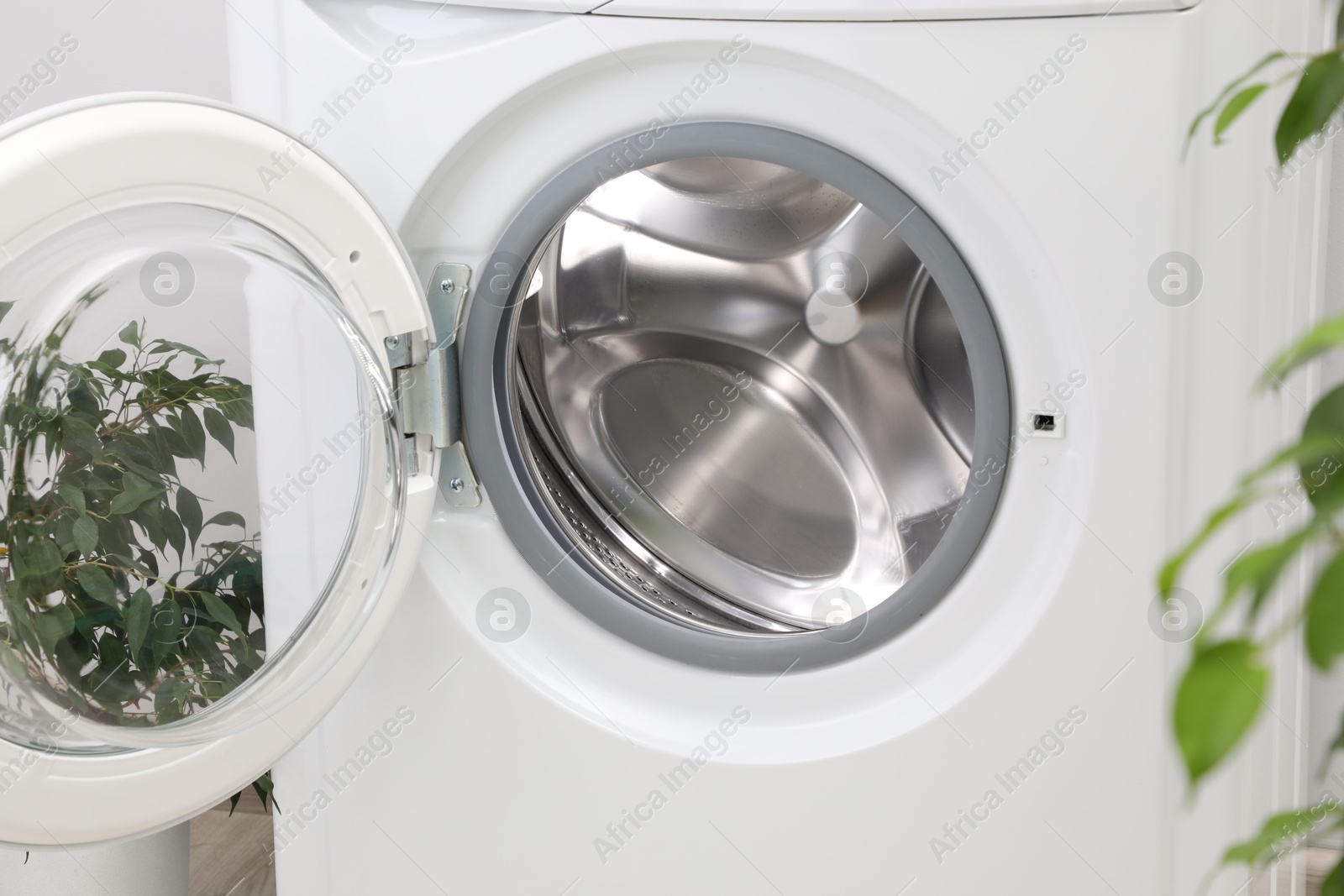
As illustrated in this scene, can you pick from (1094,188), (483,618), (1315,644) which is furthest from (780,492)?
(1315,644)

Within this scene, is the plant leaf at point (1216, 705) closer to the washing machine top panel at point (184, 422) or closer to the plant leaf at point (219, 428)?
the washing machine top panel at point (184, 422)

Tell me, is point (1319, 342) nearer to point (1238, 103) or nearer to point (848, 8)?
point (1238, 103)

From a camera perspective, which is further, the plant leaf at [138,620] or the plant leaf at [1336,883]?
the plant leaf at [138,620]

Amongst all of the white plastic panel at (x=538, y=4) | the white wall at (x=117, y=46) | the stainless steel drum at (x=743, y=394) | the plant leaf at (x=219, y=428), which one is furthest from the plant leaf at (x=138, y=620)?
the white wall at (x=117, y=46)

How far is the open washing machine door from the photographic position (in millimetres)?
599

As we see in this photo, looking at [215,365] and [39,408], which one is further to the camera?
[215,365]

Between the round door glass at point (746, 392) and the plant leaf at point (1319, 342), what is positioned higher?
the round door glass at point (746, 392)

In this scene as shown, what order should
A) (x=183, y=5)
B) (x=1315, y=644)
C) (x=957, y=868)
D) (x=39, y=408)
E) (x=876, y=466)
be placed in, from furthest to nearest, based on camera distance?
(x=183, y=5) < (x=876, y=466) < (x=957, y=868) < (x=39, y=408) < (x=1315, y=644)

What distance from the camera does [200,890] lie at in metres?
1.22

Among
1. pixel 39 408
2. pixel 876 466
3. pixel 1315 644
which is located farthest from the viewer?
pixel 876 466

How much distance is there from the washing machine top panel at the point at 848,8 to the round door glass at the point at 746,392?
9.1 inches

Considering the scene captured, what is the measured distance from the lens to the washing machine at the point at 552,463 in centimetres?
63

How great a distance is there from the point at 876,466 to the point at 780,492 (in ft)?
0.31

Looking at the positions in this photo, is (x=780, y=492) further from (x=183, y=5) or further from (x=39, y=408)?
(x=183, y=5)
